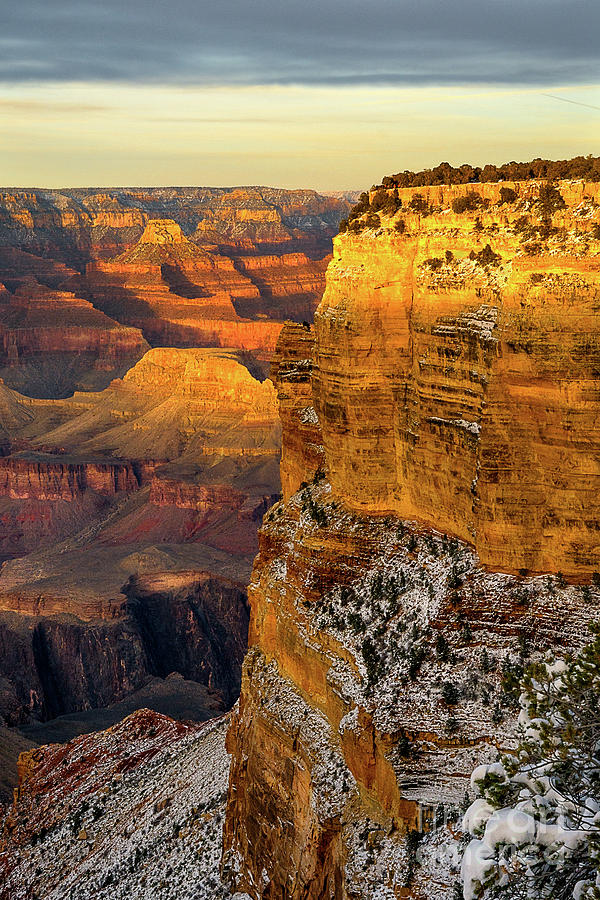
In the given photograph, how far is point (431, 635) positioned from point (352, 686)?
216 cm

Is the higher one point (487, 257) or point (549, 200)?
point (549, 200)

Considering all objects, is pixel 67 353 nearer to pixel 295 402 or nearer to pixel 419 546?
pixel 295 402

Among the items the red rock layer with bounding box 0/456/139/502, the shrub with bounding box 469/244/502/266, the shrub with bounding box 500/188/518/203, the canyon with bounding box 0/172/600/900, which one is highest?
the shrub with bounding box 500/188/518/203

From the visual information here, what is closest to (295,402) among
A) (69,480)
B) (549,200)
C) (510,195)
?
(510,195)

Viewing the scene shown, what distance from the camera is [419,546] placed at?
29281 mm

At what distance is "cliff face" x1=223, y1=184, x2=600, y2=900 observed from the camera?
2419 cm

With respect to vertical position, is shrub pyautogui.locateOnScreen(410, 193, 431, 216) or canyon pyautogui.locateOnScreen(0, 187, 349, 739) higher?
shrub pyautogui.locateOnScreen(410, 193, 431, 216)

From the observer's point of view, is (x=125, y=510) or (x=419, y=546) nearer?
(x=419, y=546)

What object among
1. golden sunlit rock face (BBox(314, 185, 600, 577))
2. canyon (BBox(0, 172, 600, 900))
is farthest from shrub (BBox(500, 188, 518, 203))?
golden sunlit rock face (BBox(314, 185, 600, 577))

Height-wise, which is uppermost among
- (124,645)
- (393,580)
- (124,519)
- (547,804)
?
(547,804)

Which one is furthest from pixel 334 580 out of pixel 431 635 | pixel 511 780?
pixel 511 780

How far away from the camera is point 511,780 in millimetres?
16891

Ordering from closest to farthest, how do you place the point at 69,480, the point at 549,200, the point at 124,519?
the point at 549,200
the point at 124,519
the point at 69,480

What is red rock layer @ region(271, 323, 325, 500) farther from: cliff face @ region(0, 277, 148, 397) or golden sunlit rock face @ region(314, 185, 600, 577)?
cliff face @ region(0, 277, 148, 397)
